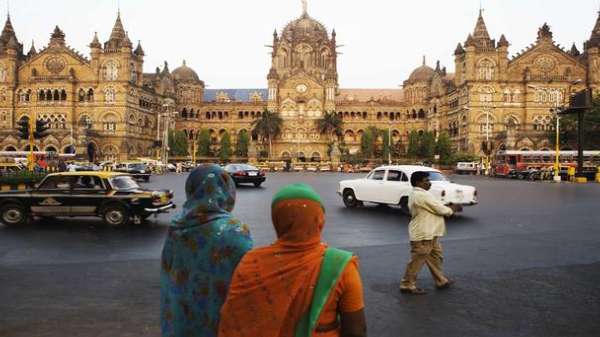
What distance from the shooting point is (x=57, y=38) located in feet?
229

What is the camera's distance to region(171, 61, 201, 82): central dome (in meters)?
90.4

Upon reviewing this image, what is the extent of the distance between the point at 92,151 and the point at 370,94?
50.0 m

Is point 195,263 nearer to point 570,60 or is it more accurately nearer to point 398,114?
point 570,60

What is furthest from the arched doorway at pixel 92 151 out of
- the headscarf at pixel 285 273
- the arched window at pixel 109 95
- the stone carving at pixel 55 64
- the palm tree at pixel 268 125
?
the headscarf at pixel 285 273

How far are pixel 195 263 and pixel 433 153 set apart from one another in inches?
2621

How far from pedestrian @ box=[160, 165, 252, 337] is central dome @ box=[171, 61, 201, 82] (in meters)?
90.0

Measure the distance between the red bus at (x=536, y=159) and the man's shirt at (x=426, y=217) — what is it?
42957 mm

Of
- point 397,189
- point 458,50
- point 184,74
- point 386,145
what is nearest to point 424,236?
point 397,189

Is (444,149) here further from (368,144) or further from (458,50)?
(458,50)

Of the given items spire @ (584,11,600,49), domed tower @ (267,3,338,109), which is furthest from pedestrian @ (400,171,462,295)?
domed tower @ (267,3,338,109)

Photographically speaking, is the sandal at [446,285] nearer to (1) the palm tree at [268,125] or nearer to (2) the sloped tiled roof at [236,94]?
(1) the palm tree at [268,125]

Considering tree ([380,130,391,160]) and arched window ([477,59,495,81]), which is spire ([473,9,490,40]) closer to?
arched window ([477,59,495,81])

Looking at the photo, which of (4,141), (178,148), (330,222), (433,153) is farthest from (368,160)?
(330,222)

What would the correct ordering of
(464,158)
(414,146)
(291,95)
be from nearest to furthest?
1. (464,158)
2. (414,146)
3. (291,95)
